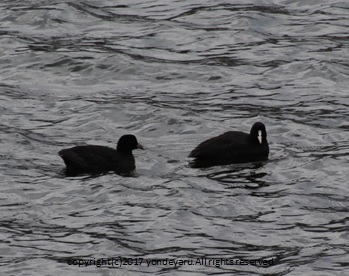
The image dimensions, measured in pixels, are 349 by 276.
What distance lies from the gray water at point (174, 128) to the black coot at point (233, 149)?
248 millimetres

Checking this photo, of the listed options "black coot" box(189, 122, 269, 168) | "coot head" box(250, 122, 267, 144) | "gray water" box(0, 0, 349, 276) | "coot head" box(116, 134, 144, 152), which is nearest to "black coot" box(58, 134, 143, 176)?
"coot head" box(116, 134, 144, 152)

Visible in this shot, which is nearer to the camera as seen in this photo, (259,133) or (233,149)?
(233,149)

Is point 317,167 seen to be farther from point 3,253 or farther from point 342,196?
point 3,253

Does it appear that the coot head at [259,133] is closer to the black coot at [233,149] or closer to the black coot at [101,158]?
the black coot at [233,149]

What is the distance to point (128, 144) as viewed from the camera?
19.2 meters

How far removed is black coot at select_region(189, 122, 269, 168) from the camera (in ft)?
62.6

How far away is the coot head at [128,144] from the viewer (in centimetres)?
1917

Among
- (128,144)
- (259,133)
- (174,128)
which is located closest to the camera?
(128,144)

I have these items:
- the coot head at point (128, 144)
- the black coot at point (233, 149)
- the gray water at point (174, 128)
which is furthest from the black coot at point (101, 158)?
the black coot at point (233, 149)

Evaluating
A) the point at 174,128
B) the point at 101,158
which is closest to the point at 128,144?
the point at 101,158

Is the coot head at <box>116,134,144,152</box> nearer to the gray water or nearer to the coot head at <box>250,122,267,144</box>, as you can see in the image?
the gray water

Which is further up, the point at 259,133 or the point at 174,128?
the point at 259,133

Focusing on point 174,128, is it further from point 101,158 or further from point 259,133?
point 101,158

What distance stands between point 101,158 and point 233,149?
2.05 metres
